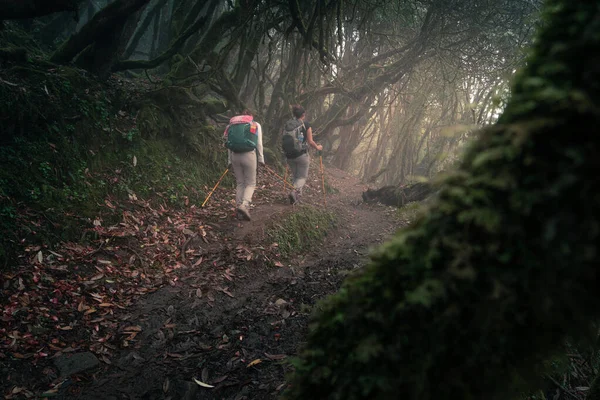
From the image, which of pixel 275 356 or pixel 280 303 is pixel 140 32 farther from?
pixel 275 356

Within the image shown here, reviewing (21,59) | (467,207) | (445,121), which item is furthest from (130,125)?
(445,121)

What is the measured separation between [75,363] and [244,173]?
184 inches

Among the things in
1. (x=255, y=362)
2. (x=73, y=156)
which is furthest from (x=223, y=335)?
(x=73, y=156)

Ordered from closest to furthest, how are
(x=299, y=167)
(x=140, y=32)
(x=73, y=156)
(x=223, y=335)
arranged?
(x=223, y=335), (x=73, y=156), (x=299, y=167), (x=140, y=32)

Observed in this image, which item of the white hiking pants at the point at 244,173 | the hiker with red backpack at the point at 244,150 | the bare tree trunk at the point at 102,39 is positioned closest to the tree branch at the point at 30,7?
the bare tree trunk at the point at 102,39

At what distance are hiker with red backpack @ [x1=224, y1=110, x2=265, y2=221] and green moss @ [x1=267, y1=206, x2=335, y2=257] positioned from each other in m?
0.85

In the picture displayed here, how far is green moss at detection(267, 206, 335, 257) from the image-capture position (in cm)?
683

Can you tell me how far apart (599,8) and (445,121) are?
22.9m

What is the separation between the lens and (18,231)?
15.5 feet

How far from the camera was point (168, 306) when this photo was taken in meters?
4.68

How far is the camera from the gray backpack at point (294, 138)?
843 cm

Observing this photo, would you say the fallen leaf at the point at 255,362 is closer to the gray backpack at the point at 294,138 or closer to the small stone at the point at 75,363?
the small stone at the point at 75,363

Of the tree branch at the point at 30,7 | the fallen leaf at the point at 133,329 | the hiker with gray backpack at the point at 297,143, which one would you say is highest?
the tree branch at the point at 30,7

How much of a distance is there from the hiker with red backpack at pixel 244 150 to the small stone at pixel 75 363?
405 cm
